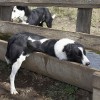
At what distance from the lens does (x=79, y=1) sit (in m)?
4.36

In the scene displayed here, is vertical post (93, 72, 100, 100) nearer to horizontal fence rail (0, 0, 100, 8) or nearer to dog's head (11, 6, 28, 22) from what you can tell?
horizontal fence rail (0, 0, 100, 8)

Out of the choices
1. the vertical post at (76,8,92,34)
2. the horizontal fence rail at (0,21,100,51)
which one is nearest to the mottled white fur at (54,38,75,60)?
the horizontal fence rail at (0,21,100,51)

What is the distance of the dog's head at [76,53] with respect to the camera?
411 cm

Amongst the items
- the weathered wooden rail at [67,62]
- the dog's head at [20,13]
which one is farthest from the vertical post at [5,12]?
the dog's head at [20,13]

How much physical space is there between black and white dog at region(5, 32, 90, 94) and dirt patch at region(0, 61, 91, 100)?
0.49 feet

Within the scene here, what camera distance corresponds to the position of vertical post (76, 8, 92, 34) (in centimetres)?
442

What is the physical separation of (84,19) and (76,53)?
1.94 feet

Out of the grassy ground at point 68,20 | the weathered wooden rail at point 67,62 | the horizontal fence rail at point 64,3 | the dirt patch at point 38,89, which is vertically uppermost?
the horizontal fence rail at point 64,3

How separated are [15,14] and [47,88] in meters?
5.15

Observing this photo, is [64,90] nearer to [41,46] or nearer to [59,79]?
[59,79]

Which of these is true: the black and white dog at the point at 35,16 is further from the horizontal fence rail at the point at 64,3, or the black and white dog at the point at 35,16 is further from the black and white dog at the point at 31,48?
Answer: the black and white dog at the point at 31,48

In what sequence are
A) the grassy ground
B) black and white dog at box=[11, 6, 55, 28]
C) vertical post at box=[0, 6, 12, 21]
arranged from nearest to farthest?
vertical post at box=[0, 6, 12, 21], black and white dog at box=[11, 6, 55, 28], the grassy ground

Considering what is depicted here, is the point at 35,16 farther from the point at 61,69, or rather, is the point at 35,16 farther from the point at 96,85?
the point at 96,85

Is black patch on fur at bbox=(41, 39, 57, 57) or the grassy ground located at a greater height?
black patch on fur at bbox=(41, 39, 57, 57)
